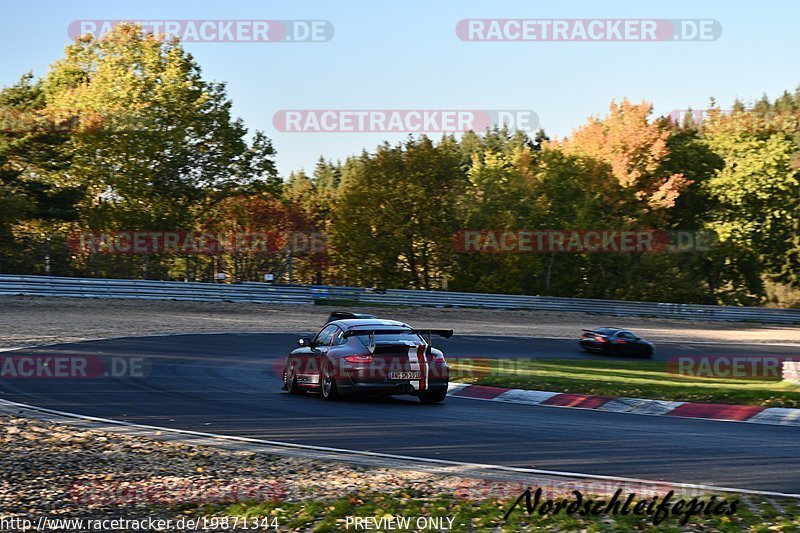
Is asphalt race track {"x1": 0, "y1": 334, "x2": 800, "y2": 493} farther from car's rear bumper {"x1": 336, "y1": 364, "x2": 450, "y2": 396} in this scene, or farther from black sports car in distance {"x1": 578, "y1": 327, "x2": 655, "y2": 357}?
black sports car in distance {"x1": 578, "y1": 327, "x2": 655, "y2": 357}

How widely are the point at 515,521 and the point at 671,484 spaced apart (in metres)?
1.98

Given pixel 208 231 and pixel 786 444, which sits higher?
pixel 208 231

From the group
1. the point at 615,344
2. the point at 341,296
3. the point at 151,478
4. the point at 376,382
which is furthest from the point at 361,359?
the point at 341,296

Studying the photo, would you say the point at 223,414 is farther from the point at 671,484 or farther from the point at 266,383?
the point at 671,484

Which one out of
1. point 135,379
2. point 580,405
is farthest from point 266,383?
point 580,405

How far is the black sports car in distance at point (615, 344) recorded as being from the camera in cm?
2753

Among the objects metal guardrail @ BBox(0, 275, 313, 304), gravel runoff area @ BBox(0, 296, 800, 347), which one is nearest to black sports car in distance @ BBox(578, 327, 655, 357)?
gravel runoff area @ BBox(0, 296, 800, 347)

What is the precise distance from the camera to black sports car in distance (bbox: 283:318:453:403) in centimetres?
1370

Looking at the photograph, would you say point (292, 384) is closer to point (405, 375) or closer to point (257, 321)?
point (405, 375)

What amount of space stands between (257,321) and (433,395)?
19789 mm

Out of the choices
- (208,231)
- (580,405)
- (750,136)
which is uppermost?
(750,136)

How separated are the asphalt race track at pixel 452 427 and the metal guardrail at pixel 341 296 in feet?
60.5

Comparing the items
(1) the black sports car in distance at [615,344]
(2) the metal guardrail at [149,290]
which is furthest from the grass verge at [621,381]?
(2) the metal guardrail at [149,290]

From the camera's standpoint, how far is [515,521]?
686cm
